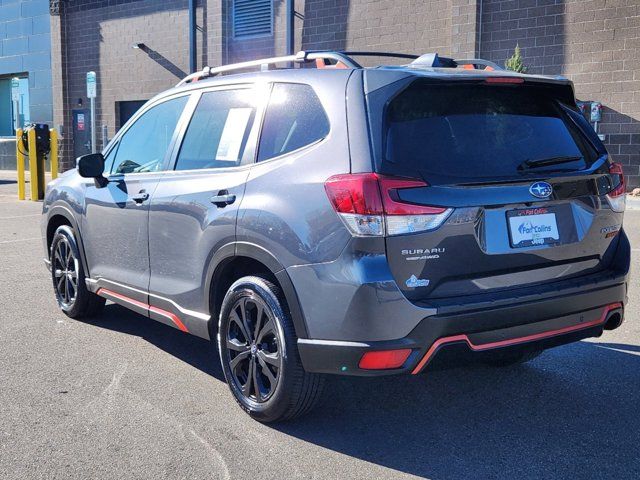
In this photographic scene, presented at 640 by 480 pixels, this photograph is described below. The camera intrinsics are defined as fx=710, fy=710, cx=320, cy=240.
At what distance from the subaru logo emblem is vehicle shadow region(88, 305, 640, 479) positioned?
3.92 ft

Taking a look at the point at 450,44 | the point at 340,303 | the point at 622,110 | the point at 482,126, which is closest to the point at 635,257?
the point at 482,126

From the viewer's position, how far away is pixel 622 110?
16.2m

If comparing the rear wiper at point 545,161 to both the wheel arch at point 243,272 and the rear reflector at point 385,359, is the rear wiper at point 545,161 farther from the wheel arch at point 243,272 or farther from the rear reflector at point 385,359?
the wheel arch at point 243,272

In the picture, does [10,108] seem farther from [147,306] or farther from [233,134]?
[233,134]

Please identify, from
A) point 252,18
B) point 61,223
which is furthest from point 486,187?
point 252,18

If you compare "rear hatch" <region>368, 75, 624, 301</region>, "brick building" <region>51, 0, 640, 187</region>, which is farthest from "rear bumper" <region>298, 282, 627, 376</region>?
"brick building" <region>51, 0, 640, 187</region>

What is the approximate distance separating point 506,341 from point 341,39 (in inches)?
694

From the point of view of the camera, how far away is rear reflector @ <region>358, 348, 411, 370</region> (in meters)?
3.12

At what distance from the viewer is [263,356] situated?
3.66 m

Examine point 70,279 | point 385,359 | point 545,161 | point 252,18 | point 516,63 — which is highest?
point 252,18

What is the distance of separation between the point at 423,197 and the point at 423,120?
43 cm

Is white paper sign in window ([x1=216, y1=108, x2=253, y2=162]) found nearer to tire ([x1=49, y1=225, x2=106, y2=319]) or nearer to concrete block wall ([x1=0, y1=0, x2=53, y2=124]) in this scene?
tire ([x1=49, y1=225, x2=106, y2=319])

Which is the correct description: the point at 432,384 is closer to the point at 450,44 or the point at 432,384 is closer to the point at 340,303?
the point at 340,303

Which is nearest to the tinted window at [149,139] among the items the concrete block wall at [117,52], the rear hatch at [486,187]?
the rear hatch at [486,187]
